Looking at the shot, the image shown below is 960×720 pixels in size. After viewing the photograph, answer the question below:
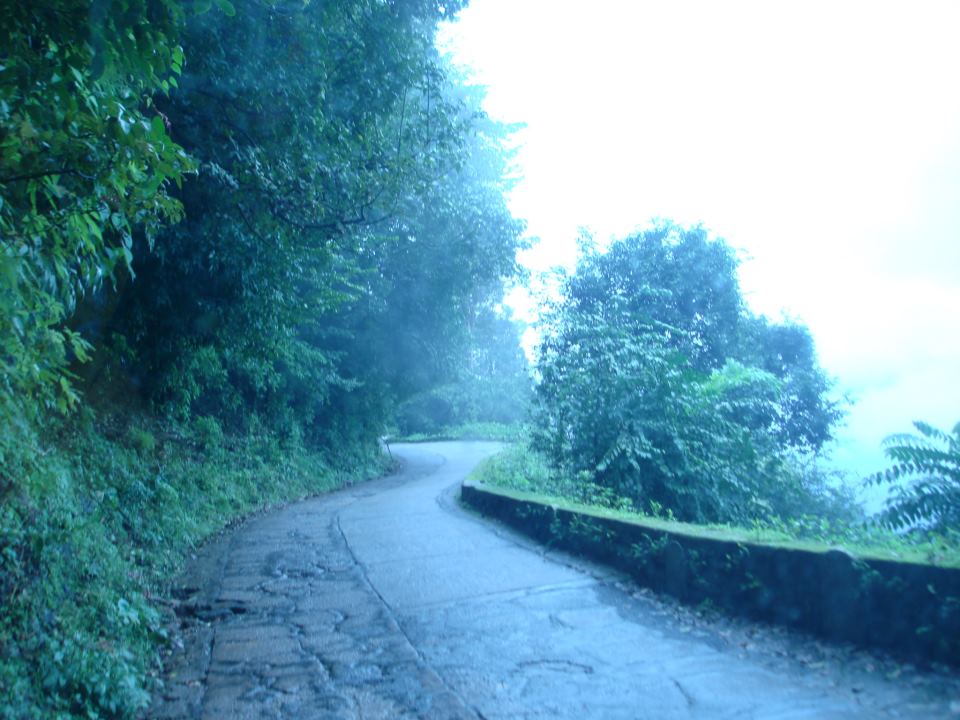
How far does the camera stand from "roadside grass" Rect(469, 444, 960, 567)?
14.5ft

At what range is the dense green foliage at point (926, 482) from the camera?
6.59 metres

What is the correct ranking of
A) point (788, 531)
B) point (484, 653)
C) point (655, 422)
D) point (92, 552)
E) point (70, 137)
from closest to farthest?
point (70, 137) < point (484, 653) < point (92, 552) < point (788, 531) < point (655, 422)

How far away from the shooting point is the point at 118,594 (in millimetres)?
5266

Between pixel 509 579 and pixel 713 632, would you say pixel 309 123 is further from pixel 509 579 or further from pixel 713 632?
pixel 713 632

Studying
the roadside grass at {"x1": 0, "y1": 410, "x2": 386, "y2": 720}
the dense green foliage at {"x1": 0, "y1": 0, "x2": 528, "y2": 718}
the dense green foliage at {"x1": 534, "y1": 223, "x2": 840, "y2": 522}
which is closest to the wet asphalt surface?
the roadside grass at {"x1": 0, "y1": 410, "x2": 386, "y2": 720}

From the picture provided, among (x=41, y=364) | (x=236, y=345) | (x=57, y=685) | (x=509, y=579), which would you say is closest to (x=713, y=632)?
(x=509, y=579)

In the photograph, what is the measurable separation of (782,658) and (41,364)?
4846 mm

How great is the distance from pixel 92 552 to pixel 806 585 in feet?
17.0

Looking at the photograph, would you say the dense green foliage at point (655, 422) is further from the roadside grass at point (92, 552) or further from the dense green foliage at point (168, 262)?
the roadside grass at point (92, 552)

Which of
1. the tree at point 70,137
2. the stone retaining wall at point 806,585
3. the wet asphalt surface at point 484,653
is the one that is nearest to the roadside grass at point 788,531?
the stone retaining wall at point 806,585

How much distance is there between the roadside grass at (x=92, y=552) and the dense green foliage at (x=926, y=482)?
628cm

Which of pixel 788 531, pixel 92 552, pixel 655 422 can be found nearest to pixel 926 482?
pixel 788 531

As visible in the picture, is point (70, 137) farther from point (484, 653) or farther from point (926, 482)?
point (926, 482)

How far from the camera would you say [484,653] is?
465 centimetres
